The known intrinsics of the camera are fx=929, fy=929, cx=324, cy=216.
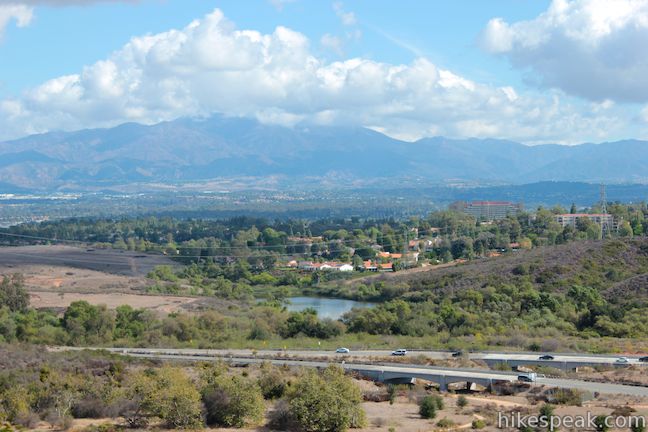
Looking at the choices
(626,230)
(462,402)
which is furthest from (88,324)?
(626,230)

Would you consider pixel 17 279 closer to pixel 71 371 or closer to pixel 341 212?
pixel 71 371

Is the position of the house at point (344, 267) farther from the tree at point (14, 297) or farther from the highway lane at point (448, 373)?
the highway lane at point (448, 373)

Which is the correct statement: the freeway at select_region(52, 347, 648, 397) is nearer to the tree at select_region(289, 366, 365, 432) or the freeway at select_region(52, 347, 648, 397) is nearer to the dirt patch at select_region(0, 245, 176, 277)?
the tree at select_region(289, 366, 365, 432)

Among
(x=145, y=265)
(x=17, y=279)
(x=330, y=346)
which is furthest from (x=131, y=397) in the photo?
(x=145, y=265)

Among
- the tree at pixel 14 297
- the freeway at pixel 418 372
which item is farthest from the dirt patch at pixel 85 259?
the freeway at pixel 418 372

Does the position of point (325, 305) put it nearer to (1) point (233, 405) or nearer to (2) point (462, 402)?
(2) point (462, 402)
